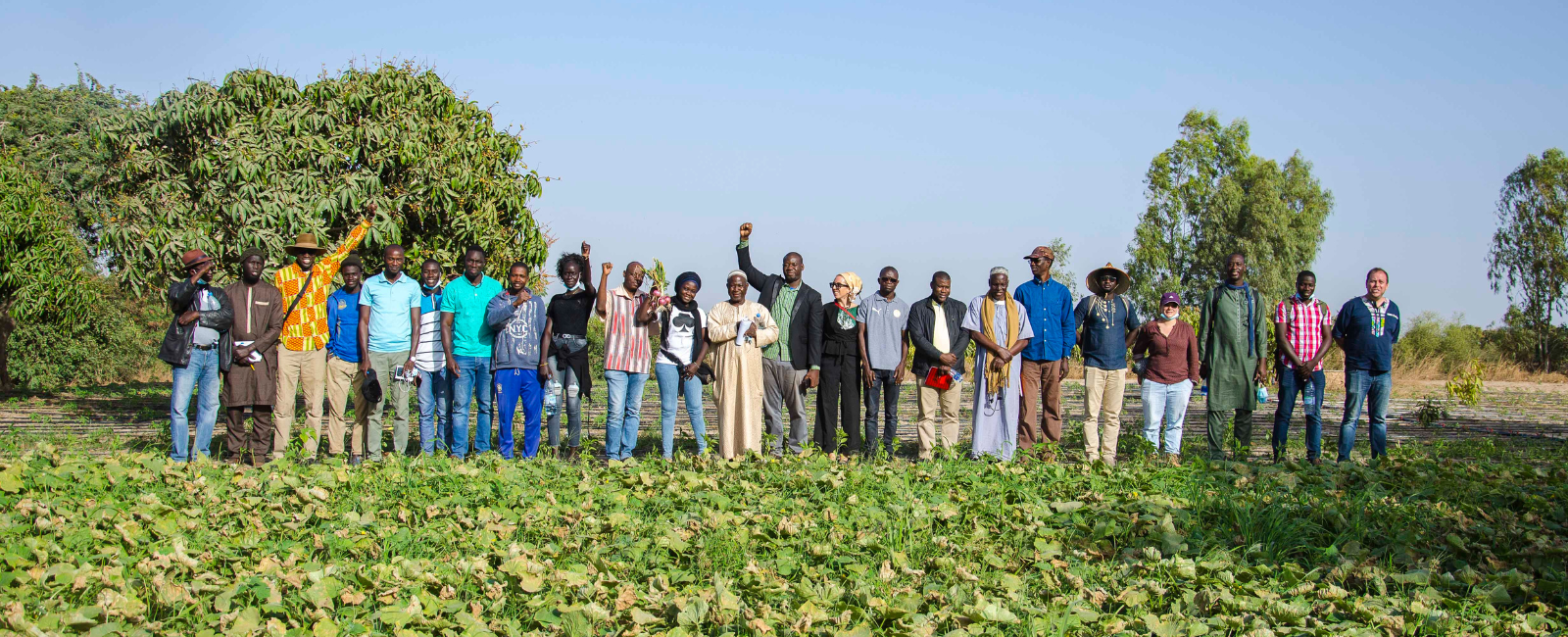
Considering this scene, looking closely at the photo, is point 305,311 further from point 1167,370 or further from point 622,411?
point 1167,370

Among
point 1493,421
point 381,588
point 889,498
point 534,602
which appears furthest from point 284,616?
point 1493,421

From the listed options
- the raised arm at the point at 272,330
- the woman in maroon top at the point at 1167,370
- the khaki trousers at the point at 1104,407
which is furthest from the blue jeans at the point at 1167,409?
the raised arm at the point at 272,330

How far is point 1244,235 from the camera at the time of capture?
3659cm

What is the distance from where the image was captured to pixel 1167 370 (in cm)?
866

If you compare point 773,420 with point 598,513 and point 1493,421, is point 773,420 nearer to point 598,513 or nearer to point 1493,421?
point 598,513

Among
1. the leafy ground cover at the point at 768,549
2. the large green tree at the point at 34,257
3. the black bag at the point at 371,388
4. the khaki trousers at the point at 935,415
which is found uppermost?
the large green tree at the point at 34,257

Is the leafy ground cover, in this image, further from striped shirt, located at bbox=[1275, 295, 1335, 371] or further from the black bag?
striped shirt, located at bbox=[1275, 295, 1335, 371]

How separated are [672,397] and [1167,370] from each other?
4.20 m

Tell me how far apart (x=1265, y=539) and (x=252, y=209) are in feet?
34.2

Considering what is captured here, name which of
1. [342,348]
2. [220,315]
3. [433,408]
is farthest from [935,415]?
[220,315]

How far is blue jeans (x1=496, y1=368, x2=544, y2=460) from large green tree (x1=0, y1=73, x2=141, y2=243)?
19.8 m

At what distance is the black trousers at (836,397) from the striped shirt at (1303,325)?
3687 millimetres

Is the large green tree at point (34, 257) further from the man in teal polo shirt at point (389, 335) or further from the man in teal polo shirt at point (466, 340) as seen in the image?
the man in teal polo shirt at point (466, 340)

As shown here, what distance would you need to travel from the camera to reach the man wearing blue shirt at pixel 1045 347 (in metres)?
Answer: 8.79
